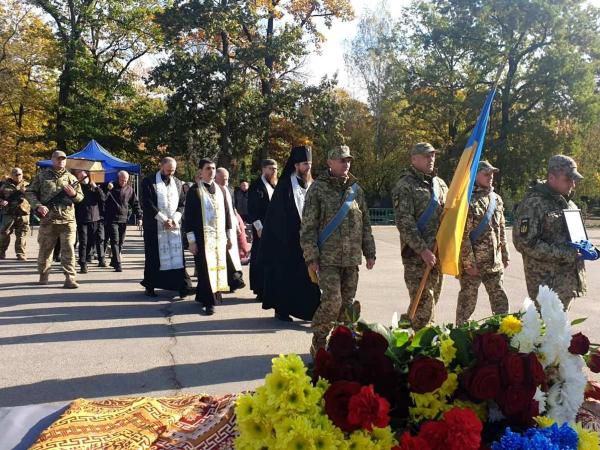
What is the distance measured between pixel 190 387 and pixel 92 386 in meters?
0.80

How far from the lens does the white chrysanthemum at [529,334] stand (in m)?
2.18

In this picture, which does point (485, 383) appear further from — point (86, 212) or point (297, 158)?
point (86, 212)

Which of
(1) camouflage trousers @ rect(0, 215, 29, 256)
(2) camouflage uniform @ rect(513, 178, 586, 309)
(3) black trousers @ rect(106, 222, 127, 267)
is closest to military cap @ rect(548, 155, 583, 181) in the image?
(2) camouflage uniform @ rect(513, 178, 586, 309)

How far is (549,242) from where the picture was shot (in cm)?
492

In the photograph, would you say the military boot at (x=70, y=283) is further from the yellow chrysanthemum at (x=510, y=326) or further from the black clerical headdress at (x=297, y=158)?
the yellow chrysanthemum at (x=510, y=326)

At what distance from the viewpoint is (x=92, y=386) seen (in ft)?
15.9

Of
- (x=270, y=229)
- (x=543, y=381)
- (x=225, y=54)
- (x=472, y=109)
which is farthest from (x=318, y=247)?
(x=472, y=109)

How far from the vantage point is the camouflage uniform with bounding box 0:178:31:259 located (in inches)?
515

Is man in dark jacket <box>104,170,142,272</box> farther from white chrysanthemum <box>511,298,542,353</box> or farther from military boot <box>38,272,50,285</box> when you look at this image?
white chrysanthemum <box>511,298,542,353</box>

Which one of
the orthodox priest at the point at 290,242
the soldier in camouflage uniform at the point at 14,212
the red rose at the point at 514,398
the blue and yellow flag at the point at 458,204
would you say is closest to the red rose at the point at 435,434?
the red rose at the point at 514,398

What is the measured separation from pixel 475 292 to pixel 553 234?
48.7 inches

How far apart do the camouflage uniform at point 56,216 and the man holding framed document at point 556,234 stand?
6.92 m

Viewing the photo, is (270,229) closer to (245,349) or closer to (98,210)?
(245,349)

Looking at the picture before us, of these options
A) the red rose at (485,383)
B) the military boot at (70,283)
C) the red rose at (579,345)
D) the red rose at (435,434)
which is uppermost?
the red rose at (579,345)
